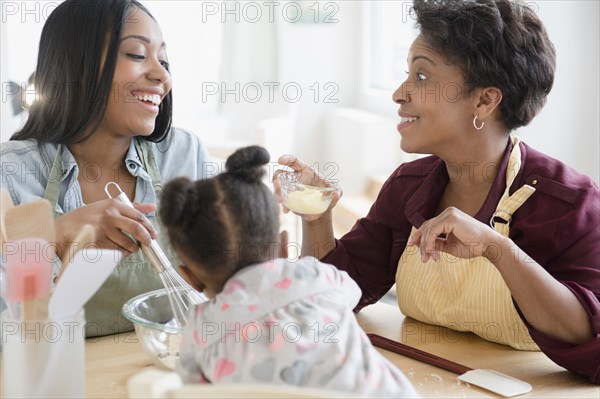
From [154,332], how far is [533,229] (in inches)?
27.2

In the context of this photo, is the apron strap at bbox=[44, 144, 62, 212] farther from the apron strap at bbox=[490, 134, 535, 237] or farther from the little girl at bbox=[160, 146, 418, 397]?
the apron strap at bbox=[490, 134, 535, 237]

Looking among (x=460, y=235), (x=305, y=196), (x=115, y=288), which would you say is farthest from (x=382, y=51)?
(x=460, y=235)

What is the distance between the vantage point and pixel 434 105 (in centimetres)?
159

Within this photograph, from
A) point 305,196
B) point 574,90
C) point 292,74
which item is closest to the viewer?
point 305,196

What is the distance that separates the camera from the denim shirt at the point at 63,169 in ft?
5.08

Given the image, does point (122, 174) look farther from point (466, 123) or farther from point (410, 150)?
point (466, 123)

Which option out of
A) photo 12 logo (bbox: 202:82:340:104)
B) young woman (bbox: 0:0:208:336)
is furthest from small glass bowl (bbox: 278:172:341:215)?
photo 12 logo (bbox: 202:82:340:104)

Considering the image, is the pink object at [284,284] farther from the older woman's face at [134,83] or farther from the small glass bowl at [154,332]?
the older woman's face at [134,83]

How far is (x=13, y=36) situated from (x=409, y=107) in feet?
10.6

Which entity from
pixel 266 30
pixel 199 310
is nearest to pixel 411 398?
pixel 199 310

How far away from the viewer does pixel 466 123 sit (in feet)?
5.28

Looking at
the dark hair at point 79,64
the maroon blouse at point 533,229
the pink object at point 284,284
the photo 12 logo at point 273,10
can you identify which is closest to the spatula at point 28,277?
the pink object at point 284,284

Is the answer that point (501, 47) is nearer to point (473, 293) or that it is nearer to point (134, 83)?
point (473, 293)

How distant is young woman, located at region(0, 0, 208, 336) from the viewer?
158cm
